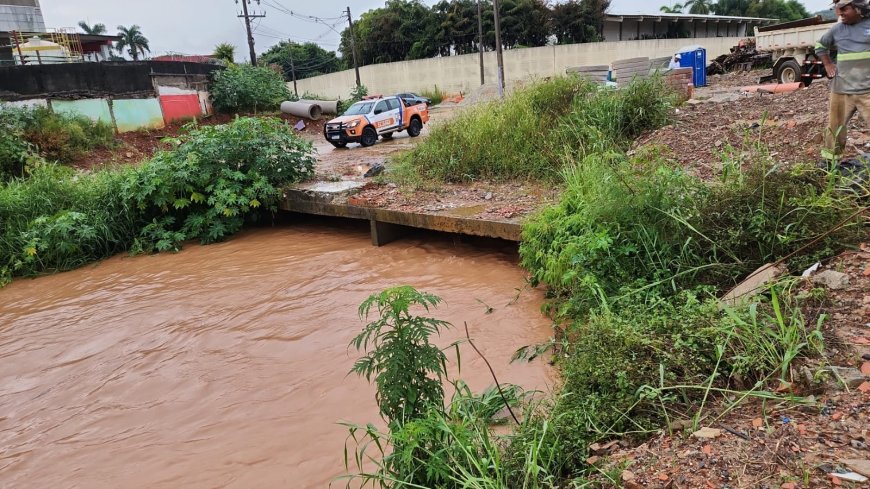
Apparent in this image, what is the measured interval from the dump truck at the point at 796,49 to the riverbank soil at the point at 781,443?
40.3 ft

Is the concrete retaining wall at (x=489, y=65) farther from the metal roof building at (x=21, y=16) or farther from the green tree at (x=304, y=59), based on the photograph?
the metal roof building at (x=21, y=16)

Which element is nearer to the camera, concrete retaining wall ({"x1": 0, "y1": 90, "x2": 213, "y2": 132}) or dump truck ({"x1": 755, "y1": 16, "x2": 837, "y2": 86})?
dump truck ({"x1": 755, "y1": 16, "x2": 837, "y2": 86})

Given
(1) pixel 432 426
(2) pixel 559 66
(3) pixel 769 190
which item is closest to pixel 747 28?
(2) pixel 559 66

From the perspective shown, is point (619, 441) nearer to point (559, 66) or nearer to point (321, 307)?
point (321, 307)

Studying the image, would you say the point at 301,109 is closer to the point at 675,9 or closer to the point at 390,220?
the point at 390,220

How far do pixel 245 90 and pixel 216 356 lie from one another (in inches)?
746

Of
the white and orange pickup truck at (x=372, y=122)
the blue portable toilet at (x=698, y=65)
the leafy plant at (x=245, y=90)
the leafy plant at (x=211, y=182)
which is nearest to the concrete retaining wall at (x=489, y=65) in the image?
the leafy plant at (x=245, y=90)

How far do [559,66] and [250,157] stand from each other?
2439cm

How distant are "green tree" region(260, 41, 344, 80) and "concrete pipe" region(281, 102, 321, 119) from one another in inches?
1068

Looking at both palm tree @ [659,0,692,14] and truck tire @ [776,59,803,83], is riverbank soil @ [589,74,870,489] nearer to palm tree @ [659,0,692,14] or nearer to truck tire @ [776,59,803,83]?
truck tire @ [776,59,803,83]

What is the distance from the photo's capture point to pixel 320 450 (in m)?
3.53

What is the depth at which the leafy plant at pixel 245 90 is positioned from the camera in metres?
21.2

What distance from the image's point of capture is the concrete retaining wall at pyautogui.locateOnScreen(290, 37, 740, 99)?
2934cm

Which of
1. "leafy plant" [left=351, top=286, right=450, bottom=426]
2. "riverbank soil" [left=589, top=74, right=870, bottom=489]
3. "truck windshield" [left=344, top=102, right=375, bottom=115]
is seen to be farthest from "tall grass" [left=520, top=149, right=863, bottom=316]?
"truck windshield" [left=344, top=102, right=375, bottom=115]
